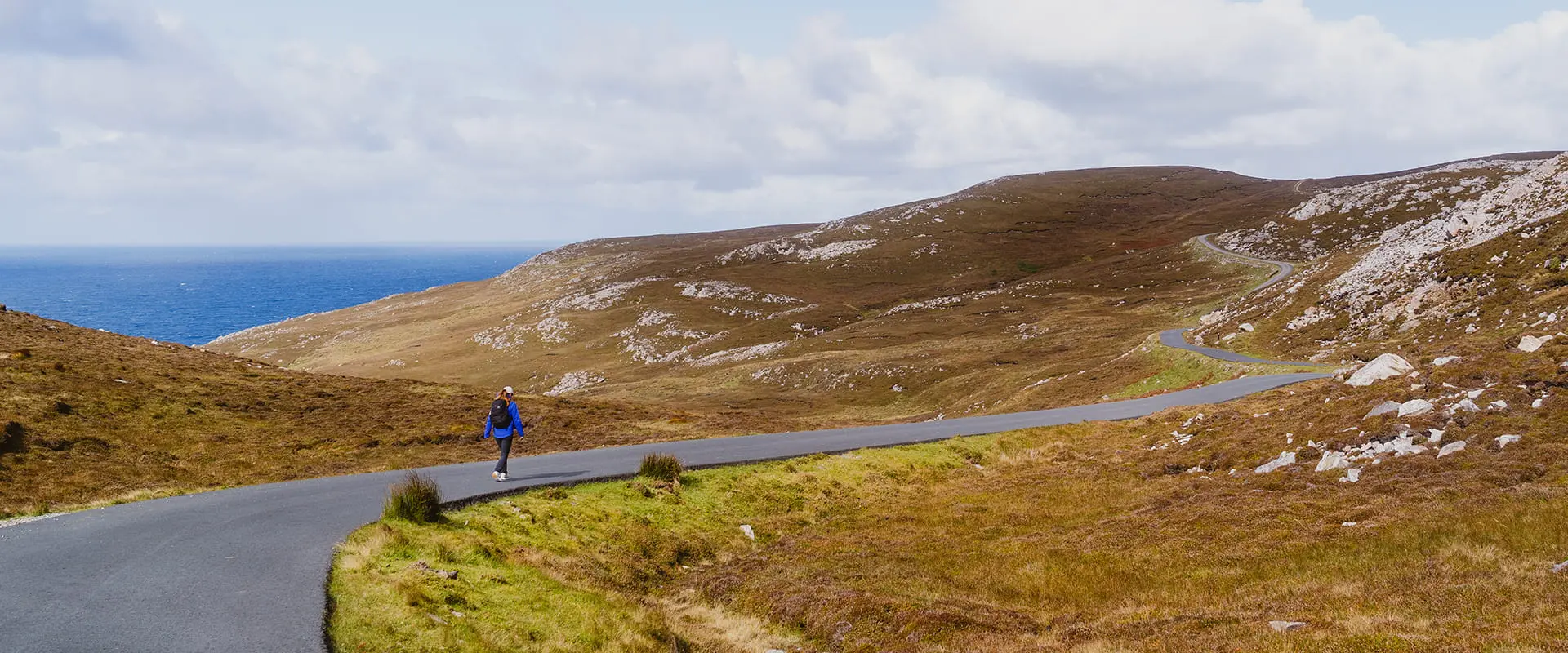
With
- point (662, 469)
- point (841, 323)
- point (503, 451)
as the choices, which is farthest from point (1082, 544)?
point (841, 323)

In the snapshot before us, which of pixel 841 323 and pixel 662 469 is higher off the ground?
pixel 662 469

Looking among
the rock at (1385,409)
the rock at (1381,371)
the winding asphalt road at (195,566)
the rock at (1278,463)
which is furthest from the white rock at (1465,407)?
the winding asphalt road at (195,566)

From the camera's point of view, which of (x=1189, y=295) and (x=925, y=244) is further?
(x=925, y=244)

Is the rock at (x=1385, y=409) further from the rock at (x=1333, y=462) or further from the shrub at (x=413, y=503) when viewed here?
the shrub at (x=413, y=503)

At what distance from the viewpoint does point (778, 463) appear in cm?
2816

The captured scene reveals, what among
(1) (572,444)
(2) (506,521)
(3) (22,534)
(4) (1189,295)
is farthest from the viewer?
(4) (1189,295)

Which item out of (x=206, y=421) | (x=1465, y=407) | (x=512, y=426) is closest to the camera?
(x=1465, y=407)

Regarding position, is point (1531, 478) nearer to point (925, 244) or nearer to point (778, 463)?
point (778, 463)

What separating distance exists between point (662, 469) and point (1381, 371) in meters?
27.3

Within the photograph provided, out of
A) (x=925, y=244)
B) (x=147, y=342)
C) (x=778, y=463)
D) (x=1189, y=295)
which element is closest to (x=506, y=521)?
(x=778, y=463)

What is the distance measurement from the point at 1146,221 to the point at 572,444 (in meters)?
187

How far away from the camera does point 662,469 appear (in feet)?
79.0

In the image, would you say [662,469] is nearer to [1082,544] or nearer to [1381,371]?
[1082,544]

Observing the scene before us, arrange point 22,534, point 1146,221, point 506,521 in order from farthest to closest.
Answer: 1. point 1146,221
2. point 506,521
3. point 22,534
